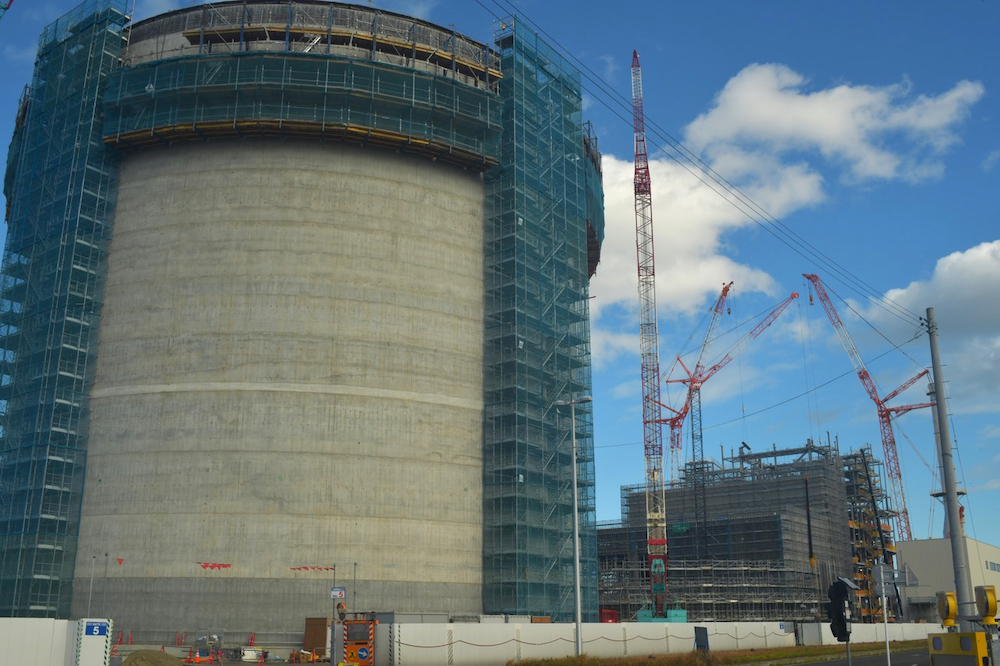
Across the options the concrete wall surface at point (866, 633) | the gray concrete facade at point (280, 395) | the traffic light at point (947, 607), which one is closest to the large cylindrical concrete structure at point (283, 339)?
the gray concrete facade at point (280, 395)

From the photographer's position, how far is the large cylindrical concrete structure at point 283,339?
51844 millimetres

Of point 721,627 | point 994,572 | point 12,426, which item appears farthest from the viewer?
point 994,572

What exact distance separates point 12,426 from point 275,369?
19381mm

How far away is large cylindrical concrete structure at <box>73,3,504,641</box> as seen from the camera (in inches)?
2041

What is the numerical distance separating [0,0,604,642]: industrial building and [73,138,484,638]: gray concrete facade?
139mm

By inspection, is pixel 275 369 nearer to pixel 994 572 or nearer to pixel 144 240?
pixel 144 240

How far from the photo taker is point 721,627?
50.9 m

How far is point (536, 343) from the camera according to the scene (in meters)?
62.2

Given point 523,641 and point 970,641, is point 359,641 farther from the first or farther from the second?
point 970,641

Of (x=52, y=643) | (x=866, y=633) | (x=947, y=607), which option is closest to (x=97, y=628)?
(x=52, y=643)

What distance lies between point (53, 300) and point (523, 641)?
37.1 metres

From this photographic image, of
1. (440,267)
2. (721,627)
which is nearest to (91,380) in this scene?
(440,267)

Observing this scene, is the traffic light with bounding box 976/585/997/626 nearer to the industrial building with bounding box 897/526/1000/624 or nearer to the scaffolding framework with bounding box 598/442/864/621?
the scaffolding framework with bounding box 598/442/864/621

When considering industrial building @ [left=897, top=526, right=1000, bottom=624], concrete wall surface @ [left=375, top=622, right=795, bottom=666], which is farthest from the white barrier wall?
industrial building @ [left=897, top=526, right=1000, bottom=624]
